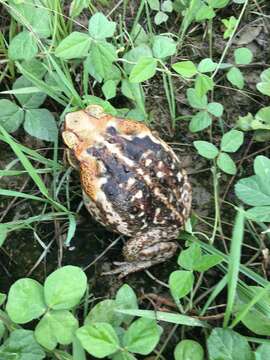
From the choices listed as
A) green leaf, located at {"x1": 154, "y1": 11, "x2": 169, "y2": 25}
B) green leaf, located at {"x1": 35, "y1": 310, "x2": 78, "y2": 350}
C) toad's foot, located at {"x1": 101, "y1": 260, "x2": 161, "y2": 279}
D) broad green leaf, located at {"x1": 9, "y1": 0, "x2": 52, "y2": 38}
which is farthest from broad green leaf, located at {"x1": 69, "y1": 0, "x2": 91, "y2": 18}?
green leaf, located at {"x1": 35, "y1": 310, "x2": 78, "y2": 350}

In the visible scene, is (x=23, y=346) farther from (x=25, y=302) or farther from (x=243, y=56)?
(x=243, y=56)

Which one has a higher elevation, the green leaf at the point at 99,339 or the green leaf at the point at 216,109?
the green leaf at the point at 216,109

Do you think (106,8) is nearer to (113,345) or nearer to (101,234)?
(101,234)

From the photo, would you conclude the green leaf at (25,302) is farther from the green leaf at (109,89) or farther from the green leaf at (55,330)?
the green leaf at (109,89)

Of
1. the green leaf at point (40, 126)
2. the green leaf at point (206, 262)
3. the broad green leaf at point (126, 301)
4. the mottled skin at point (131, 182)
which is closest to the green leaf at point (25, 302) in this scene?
the broad green leaf at point (126, 301)

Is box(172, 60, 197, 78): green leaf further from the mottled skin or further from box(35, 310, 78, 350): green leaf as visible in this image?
box(35, 310, 78, 350): green leaf

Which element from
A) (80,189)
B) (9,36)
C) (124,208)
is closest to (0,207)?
(80,189)

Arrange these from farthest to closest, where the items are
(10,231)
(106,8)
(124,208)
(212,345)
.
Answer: (106,8)
(10,231)
(124,208)
(212,345)
